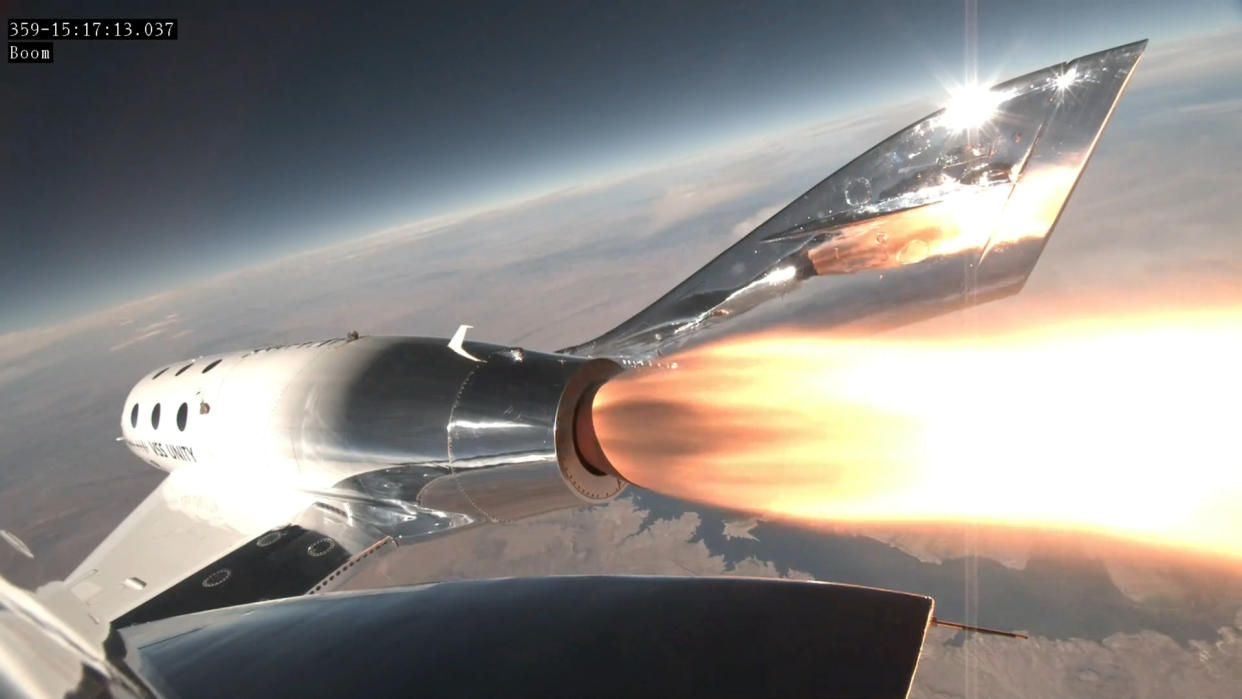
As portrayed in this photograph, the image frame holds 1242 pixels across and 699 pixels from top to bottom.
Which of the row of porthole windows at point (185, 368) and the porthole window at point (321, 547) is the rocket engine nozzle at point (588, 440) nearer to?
the porthole window at point (321, 547)

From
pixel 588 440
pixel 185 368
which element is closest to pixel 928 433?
pixel 588 440

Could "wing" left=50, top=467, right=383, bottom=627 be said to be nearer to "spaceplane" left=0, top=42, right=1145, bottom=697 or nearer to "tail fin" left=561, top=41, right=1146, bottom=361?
"spaceplane" left=0, top=42, right=1145, bottom=697

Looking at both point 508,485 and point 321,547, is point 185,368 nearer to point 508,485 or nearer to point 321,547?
point 321,547

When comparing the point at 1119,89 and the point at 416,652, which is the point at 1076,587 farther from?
the point at 416,652

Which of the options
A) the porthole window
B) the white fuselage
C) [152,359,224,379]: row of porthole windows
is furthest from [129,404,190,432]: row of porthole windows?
the porthole window

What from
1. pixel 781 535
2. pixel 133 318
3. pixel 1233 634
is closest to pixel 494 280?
pixel 133 318

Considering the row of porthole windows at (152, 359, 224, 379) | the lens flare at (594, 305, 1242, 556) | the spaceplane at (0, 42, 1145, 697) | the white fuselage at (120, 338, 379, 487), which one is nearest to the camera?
the spaceplane at (0, 42, 1145, 697)
